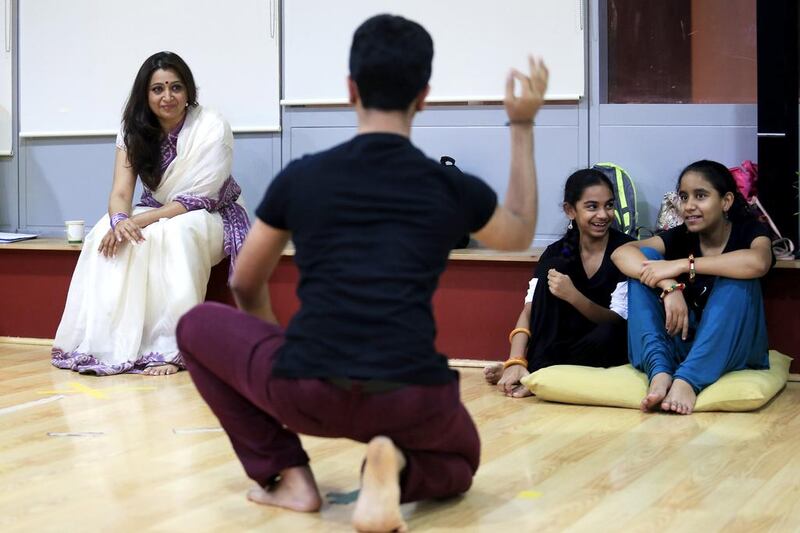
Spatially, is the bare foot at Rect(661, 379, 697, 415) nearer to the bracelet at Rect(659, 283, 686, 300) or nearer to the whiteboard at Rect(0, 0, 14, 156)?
the bracelet at Rect(659, 283, 686, 300)

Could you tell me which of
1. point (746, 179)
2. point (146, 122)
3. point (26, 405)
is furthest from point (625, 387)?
point (146, 122)

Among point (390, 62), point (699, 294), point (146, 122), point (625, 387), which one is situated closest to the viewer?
point (390, 62)

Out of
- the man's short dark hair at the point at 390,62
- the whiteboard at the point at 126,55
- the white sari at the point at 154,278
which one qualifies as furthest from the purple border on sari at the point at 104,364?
the man's short dark hair at the point at 390,62

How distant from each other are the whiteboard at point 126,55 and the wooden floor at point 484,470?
1.81 m

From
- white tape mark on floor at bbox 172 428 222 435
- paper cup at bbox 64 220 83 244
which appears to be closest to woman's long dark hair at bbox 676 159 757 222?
white tape mark on floor at bbox 172 428 222 435

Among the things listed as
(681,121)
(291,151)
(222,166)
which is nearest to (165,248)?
(222,166)

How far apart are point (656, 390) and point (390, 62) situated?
175 centimetres

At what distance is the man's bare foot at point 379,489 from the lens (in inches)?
82.0

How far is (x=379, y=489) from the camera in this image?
2.10m

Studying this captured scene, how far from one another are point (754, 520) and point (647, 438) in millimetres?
814

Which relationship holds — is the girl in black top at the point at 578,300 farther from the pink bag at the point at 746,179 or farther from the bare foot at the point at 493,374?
the pink bag at the point at 746,179

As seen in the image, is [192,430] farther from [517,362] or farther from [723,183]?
[723,183]

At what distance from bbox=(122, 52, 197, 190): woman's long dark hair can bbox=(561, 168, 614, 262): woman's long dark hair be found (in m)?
1.61

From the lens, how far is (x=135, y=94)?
4.56m
